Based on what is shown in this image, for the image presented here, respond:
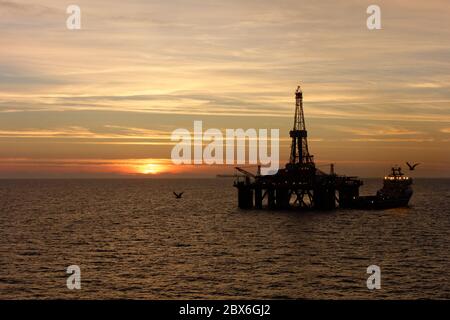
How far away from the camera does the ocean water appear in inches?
1575

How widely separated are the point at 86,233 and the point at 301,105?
6370 cm

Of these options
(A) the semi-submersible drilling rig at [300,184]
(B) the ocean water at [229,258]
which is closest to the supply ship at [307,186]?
(A) the semi-submersible drilling rig at [300,184]

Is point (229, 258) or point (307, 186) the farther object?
point (307, 186)

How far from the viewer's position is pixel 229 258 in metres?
54.1

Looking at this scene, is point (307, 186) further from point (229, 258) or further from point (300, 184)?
point (229, 258)

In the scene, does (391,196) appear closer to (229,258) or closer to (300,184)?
(300,184)

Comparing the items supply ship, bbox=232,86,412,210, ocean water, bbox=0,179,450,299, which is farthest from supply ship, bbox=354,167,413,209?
ocean water, bbox=0,179,450,299

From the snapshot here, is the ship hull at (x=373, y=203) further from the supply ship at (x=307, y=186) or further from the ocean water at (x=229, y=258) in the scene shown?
the ocean water at (x=229, y=258)

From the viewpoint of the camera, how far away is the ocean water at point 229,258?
131 ft

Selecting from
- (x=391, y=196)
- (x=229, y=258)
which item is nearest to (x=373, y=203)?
(x=391, y=196)

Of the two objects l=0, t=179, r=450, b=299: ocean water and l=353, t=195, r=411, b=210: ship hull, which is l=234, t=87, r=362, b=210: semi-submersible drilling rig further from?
l=0, t=179, r=450, b=299: ocean water
